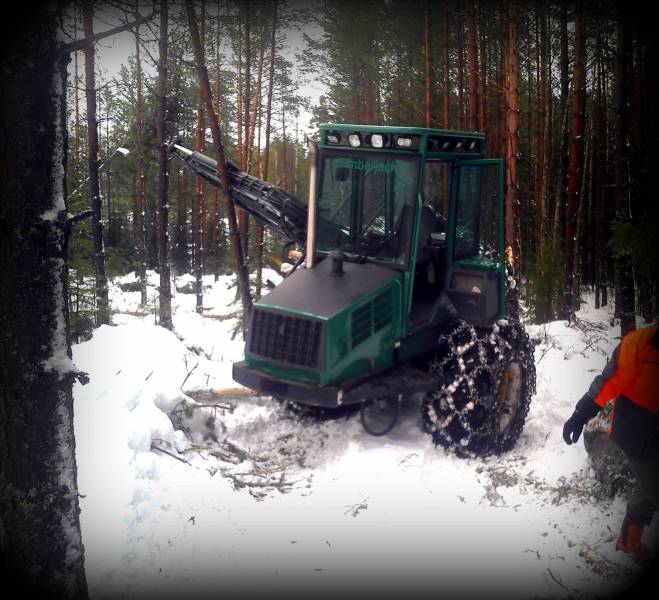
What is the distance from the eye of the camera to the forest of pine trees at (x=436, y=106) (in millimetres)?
10234

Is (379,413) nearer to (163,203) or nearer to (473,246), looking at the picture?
(473,246)

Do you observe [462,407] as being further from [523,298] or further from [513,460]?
[523,298]

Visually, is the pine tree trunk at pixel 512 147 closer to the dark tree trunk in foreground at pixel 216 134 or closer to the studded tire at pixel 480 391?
the studded tire at pixel 480 391

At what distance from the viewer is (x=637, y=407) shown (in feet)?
12.2

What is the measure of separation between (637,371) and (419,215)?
2517 millimetres

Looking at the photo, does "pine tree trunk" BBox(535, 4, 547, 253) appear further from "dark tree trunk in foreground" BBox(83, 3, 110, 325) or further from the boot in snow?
the boot in snow

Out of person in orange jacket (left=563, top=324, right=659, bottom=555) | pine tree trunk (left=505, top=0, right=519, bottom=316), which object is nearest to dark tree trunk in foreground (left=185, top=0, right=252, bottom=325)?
pine tree trunk (left=505, top=0, right=519, bottom=316)

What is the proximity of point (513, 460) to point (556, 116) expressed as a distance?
19.2 meters

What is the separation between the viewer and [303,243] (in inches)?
286

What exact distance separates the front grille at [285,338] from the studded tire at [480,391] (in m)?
1.50

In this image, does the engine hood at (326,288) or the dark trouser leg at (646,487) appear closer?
the dark trouser leg at (646,487)

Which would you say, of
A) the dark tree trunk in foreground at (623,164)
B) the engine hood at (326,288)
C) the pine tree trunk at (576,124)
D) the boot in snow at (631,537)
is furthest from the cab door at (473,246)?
the pine tree trunk at (576,124)

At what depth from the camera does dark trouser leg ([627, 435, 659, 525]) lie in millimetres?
3709

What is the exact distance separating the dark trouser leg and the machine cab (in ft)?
8.31
